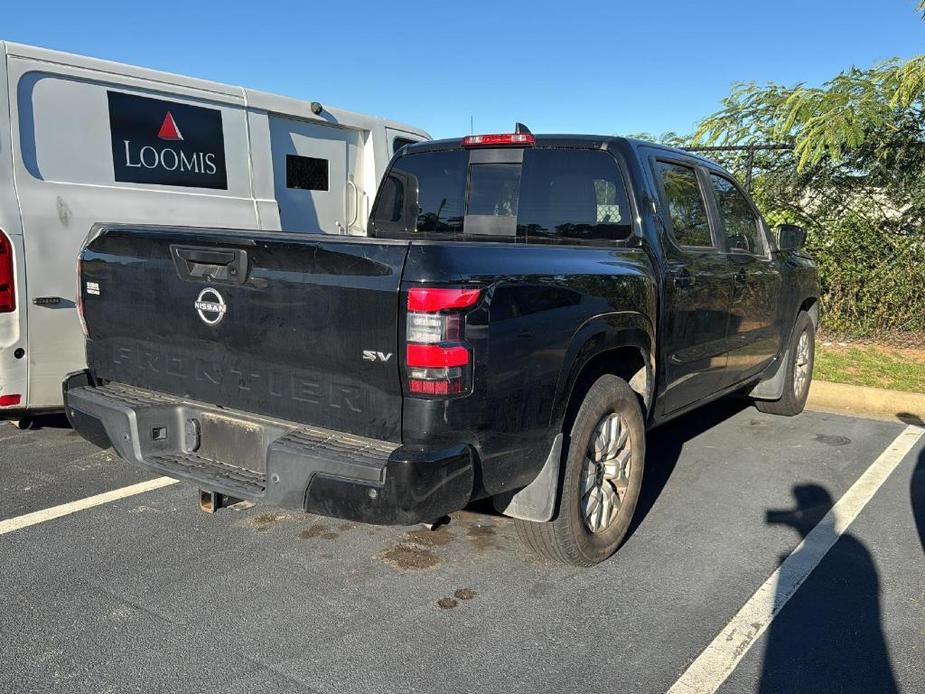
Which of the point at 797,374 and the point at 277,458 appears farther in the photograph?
the point at 797,374

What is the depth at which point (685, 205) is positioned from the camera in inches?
175

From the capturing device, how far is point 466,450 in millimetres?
2812

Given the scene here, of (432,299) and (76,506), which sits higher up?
(432,299)

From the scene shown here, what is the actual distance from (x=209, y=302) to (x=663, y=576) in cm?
231

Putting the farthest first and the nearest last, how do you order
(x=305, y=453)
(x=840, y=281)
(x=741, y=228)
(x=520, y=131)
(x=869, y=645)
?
(x=840, y=281) → (x=741, y=228) → (x=520, y=131) → (x=869, y=645) → (x=305, y=453)

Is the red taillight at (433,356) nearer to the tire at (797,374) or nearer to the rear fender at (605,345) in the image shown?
the rear fender at (605,345)

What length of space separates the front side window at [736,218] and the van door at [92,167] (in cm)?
357

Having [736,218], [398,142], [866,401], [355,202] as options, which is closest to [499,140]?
[736,218]

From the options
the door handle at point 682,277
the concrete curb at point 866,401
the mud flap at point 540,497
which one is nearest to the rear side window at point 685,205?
the door handle at point 682,277

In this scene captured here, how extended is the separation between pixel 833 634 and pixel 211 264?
2824mm

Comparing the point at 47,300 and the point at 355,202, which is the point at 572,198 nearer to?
the point at 47,300

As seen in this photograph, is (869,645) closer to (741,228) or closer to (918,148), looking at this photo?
(741,228)

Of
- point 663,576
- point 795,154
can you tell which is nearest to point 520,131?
point 663,576

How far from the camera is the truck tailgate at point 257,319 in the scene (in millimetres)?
2770
